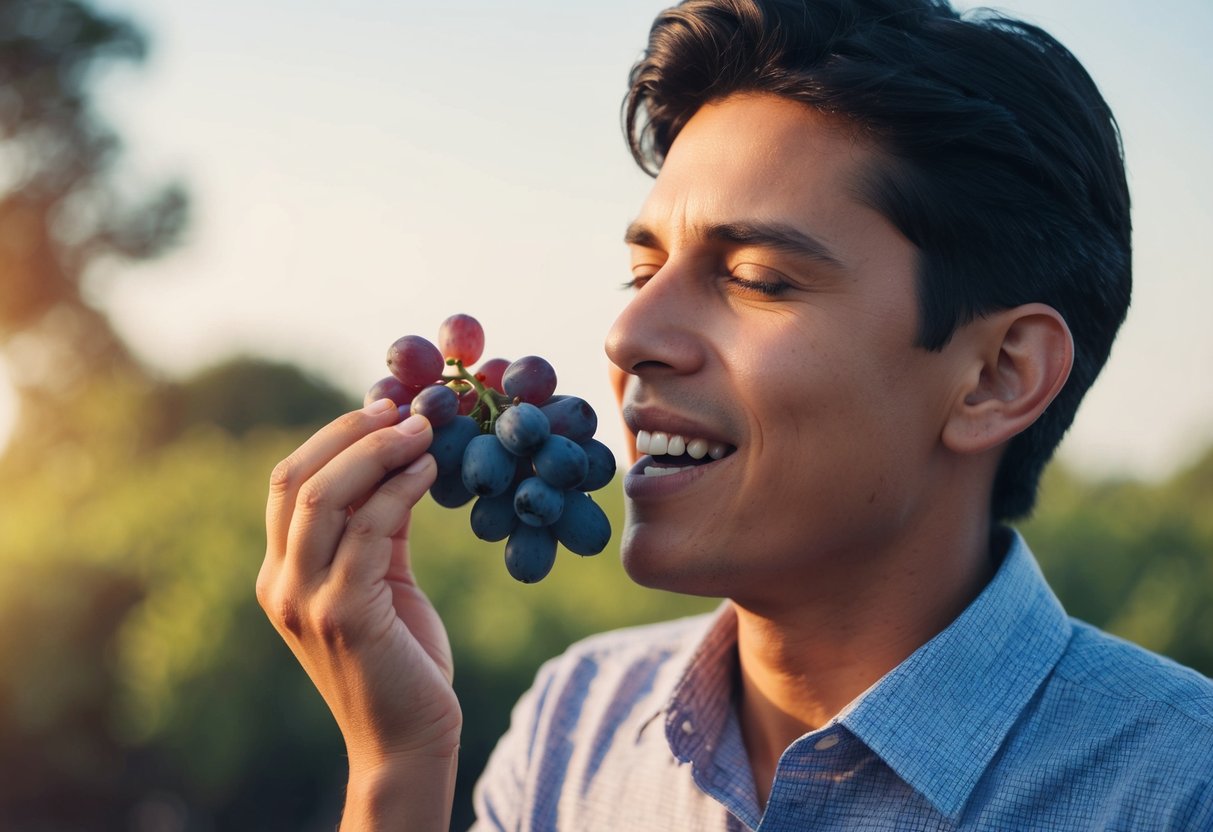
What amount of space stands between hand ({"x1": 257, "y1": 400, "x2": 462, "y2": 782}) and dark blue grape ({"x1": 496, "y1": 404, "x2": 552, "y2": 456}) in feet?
0.48

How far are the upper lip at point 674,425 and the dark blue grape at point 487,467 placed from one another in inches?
13.6

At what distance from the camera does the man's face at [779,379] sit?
207cm

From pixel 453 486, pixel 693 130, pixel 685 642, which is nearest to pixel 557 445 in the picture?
pixel 453 486

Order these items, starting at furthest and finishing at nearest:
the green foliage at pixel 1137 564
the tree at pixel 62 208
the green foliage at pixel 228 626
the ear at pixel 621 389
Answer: the tree at pixel 62 208 < the green foliage at pixel 228 626 < the green foliage at pixel 1137 564 < the ear at pixel 621 389

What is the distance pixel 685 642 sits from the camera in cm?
275

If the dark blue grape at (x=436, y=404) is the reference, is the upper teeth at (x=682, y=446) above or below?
below

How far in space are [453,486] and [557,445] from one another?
222 millimetres

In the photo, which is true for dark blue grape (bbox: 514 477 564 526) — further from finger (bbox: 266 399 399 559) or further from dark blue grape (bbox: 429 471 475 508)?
finger (bbox: 266 399 399 559)

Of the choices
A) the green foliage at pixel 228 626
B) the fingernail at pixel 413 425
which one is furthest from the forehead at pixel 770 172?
the green foliage at pixel 228 626

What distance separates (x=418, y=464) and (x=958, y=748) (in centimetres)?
111

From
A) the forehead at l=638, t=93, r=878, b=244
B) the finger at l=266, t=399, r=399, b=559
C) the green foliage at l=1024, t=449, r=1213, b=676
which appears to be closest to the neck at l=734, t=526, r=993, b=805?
the forehead at l=638, t=93, r=878, b=244

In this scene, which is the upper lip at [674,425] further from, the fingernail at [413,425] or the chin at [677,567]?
the fingernail at [413,425]

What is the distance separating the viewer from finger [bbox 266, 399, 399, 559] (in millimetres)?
1960

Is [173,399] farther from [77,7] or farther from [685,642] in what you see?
[685,642]
